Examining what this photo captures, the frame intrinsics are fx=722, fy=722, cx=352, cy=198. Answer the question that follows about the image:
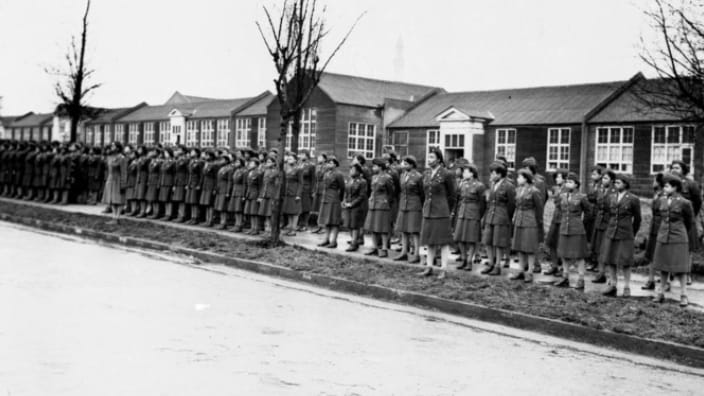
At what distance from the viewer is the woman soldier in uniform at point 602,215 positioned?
11.6 meters

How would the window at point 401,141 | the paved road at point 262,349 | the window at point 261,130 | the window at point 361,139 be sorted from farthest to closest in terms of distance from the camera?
the window at point 261,130 < the window at point 401,141 < the window at point 361,139 < the paved road at point 262,349

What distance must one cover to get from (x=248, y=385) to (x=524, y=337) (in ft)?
13.8

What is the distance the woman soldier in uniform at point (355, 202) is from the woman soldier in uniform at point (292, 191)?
3101mm

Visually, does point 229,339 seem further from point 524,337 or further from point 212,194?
point 212,194

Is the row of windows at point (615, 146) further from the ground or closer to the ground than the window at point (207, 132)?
closer to the ground

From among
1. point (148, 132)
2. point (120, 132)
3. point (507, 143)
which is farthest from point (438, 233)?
point (120, 132)

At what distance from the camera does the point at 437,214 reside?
12.2 meters

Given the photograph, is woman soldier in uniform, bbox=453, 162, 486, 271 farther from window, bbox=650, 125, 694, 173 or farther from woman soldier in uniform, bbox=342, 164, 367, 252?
window, bbox=650, 125, 694, 173

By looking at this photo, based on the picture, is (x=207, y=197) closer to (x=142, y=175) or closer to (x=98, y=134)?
(x=142, y=175)

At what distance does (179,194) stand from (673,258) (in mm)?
14016

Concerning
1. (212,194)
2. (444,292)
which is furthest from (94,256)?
(444,292)

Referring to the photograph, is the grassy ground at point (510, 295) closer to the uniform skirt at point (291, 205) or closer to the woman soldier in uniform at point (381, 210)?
the woman soldier in uniform at point (381, 210)

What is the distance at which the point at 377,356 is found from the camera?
23.7 ft

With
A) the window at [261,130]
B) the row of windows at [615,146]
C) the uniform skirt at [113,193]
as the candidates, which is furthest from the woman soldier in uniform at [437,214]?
the window at [261,130]
